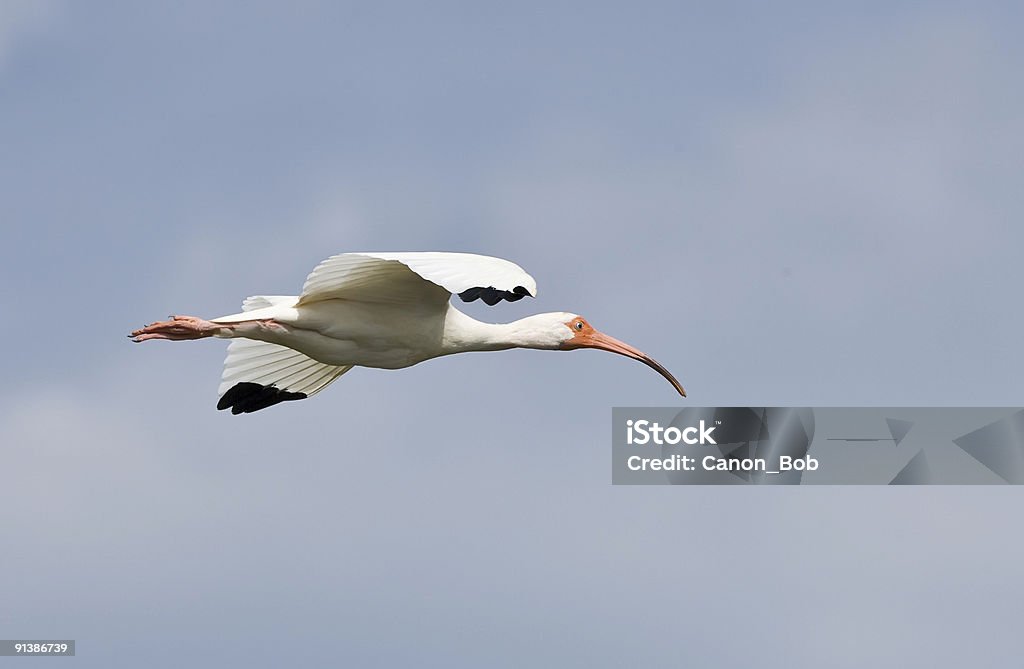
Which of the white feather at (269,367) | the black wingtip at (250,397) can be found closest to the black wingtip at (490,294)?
the white feather at (269,367)

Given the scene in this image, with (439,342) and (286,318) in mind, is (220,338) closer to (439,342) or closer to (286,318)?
(286,318)

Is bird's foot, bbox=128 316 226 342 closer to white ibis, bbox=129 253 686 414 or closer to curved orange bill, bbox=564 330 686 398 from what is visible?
white ibis, bbox=129 253 686 414

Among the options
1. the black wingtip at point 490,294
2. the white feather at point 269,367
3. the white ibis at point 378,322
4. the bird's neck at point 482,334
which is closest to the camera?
the black wingtip at point 490,294

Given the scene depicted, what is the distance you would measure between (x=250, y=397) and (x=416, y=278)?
4.32 meters

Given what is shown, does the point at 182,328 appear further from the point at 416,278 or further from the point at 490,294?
the point at 490,294

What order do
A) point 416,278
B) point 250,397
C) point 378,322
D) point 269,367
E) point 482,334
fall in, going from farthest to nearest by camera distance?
point 250,397, point 269,367, point 482,334, point 378,322, point 416,278

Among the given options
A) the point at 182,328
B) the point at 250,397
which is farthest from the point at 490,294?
the point at 250,397

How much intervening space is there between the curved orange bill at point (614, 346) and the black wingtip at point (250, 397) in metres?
4.03

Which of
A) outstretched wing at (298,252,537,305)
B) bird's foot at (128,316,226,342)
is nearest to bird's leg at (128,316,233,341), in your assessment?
bird's foot at (128,316,226,342)

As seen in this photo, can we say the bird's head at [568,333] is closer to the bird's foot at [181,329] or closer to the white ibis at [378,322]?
the white ibis at [378,322]

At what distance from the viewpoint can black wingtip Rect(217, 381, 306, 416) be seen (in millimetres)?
24438

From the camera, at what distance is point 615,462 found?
26.4 metres

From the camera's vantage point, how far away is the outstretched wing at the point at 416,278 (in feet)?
63.6

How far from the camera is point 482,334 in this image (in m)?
22.3
